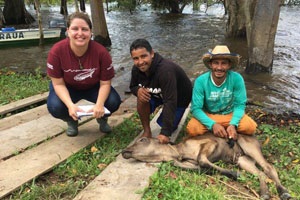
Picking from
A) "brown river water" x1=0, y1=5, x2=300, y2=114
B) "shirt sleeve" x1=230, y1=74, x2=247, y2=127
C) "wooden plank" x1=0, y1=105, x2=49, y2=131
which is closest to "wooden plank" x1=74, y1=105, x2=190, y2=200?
"shirt sleeve" x1=230, y1=74, x2=247, y2=127

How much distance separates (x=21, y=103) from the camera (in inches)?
214

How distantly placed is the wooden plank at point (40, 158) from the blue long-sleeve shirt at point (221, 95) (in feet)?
4.30

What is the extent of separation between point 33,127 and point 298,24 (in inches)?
671

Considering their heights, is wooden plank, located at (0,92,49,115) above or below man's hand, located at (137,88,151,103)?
below

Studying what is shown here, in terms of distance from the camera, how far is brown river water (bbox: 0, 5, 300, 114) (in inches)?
283

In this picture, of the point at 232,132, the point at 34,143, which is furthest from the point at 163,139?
the point at 34,143

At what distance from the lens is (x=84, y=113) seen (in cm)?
361

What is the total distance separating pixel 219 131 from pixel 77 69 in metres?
1.68

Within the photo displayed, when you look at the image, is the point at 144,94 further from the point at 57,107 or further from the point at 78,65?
the point at 57,107

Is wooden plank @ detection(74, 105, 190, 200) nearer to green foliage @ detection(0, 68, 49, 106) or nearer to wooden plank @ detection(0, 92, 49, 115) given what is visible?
wooden plank @ detection(0, 92, 49, 115)

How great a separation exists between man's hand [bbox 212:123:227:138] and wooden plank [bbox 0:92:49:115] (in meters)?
3.16

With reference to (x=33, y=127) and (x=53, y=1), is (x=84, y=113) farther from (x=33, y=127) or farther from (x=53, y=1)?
(x=53, y=1)

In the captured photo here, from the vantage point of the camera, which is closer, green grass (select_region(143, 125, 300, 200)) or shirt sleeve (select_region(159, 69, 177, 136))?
green grass (select_region(143, 125, 300, 200))

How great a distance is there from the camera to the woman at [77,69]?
367 cm
